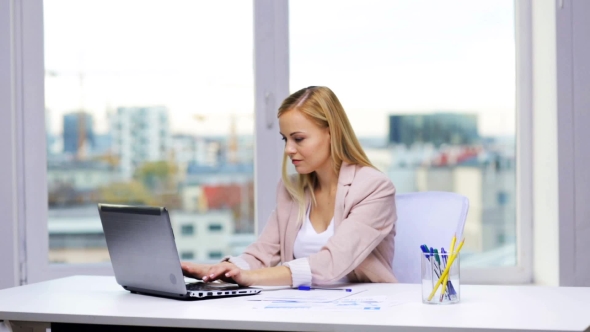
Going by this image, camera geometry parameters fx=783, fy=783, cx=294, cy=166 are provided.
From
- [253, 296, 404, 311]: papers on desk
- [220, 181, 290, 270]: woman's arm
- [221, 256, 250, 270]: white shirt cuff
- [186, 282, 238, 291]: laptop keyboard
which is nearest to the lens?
[253, 296, 404, 311]: papers on desk

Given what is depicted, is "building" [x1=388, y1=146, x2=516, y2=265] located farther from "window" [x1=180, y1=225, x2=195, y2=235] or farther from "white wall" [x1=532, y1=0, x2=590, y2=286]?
"window" [x1=180, y1=225, x2=195, y2=235]

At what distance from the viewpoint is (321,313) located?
1690 mm

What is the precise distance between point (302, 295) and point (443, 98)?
5.84 ft

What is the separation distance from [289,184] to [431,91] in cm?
117

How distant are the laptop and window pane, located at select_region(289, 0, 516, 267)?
1.62 meters

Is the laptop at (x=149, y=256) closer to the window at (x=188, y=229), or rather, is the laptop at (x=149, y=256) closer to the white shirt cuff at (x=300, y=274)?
the white shirt cuff at (x=300, y=274)

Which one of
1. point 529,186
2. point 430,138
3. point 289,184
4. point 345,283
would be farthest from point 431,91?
point 345,283

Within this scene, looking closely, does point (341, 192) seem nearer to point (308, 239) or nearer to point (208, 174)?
point (308, 239)

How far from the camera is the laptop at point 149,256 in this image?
1880 mm

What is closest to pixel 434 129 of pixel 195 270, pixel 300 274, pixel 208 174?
pixel 208 174

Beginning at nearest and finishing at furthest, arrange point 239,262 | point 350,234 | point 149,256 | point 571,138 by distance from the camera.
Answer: point 149,256, point 350,234, point 239,262, point 571,138

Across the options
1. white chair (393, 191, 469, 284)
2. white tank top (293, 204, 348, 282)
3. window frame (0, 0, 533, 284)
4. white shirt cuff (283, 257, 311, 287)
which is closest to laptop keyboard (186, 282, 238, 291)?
white shirt cuff (283, 257, 311, 287)

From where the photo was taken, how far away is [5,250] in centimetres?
352

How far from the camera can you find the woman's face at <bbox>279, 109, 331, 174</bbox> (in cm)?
250
